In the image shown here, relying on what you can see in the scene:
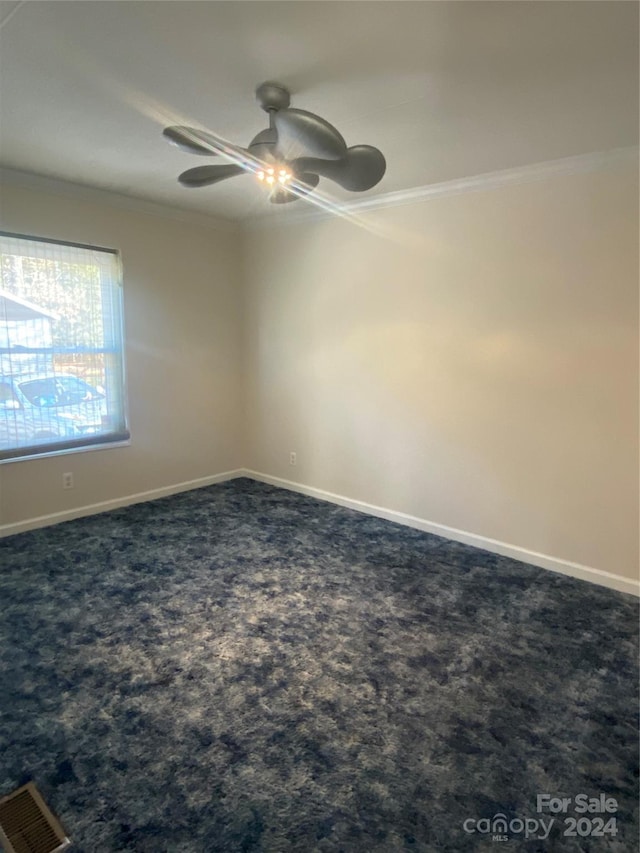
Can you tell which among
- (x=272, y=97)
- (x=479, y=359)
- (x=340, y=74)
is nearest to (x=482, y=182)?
(x=479, y=359)

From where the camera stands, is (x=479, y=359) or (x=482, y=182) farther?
(x=479, y=359)

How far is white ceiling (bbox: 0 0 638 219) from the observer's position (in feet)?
5.51

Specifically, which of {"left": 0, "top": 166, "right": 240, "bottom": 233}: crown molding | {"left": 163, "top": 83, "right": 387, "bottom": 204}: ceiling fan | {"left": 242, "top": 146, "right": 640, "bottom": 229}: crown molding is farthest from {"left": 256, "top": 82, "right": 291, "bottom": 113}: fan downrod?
{"left": 0, "top": 166, "right": 240, "bottom": 233}: crown molding

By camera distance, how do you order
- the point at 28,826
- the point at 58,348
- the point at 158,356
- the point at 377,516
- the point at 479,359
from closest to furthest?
the point at 28,826
the point at 479,359
the point at 58,348
the point at 377,516
the point at 158,356

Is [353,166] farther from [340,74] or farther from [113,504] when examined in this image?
[113,504]

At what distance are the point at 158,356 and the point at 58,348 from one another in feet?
2.68

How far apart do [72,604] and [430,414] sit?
2571 millimetres

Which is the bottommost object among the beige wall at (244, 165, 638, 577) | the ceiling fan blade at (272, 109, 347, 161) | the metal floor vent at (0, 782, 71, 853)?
the metal floor vent at (0, 782, 71, 853)

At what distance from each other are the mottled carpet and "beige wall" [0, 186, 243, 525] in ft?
2.02

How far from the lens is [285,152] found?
2.16 meters

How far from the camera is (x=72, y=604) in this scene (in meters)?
2.71

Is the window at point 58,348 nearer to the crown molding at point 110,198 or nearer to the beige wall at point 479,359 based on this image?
the crown molding at point 110,198

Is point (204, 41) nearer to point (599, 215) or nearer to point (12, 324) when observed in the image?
point (599, 215)

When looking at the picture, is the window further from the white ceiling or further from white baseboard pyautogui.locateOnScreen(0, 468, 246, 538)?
the white ceiling
